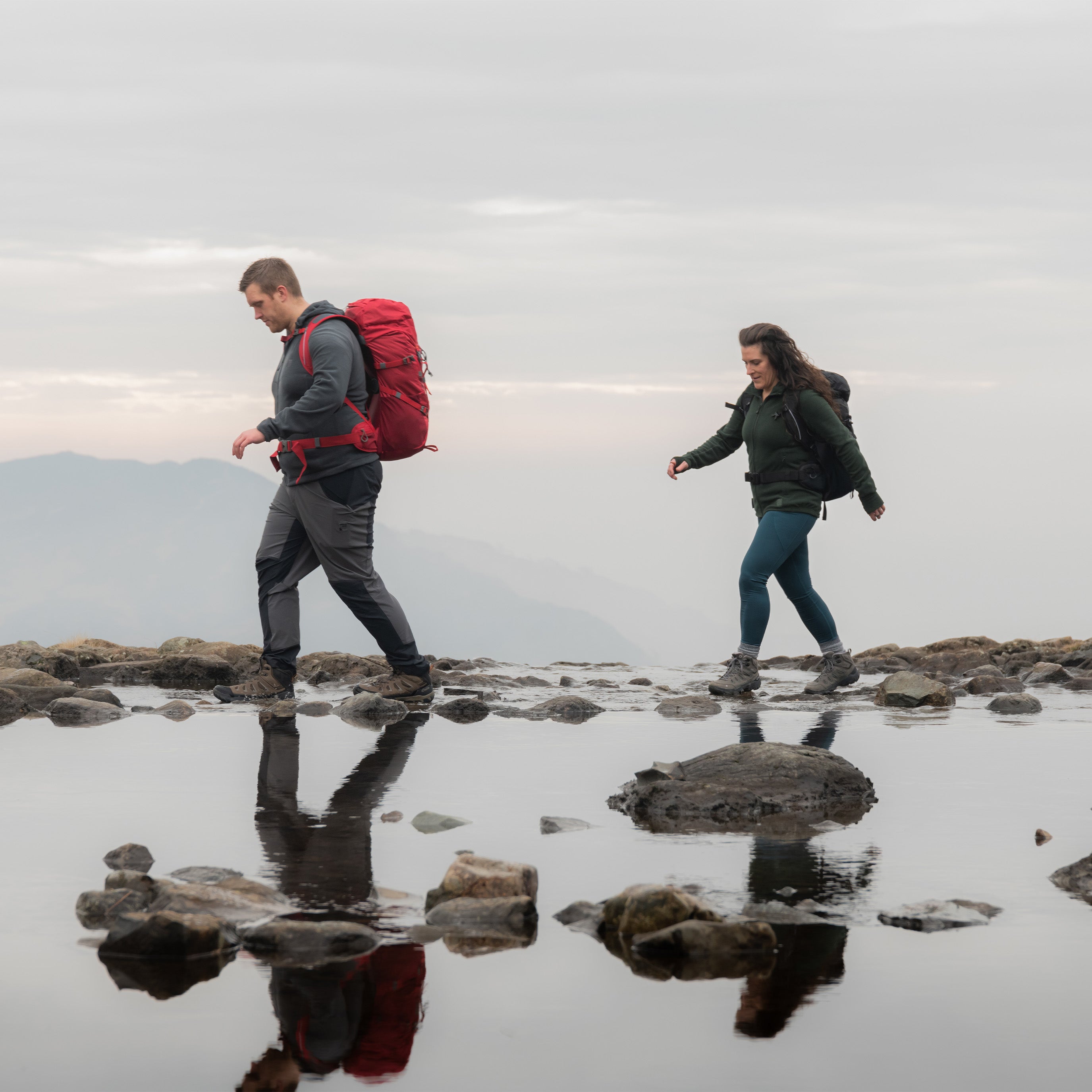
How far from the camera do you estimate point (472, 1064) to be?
2.61 meters

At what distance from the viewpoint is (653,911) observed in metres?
3.43

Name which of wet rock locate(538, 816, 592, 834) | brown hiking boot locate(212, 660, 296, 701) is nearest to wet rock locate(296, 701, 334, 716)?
brown hiking boot locate(212, 660, 296, 701)

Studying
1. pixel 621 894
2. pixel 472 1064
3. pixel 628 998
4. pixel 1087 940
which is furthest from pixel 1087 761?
pixel 472 1064

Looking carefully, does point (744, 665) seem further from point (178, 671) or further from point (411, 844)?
point (411, 844)

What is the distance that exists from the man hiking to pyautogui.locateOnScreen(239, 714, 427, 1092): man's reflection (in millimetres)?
3533

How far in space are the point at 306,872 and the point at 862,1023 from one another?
184 cm

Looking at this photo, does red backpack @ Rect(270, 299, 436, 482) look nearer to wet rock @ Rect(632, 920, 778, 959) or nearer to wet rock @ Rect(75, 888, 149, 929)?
wet rock @ Rect(75, 888, 149, 929)

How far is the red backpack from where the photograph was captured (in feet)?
27.6

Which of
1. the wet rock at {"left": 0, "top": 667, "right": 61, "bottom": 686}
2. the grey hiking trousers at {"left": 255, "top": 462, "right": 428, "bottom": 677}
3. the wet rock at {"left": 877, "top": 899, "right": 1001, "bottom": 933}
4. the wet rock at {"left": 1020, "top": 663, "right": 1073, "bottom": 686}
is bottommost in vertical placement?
the wet rock at {"left": 1020, "top": 663, "right": 1073, "bottom": 686}

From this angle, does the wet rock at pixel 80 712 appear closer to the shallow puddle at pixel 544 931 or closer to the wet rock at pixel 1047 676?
the shallow puddle at pixel 544 931

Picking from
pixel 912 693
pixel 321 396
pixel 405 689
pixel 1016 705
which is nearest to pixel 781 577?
pixel 912 693

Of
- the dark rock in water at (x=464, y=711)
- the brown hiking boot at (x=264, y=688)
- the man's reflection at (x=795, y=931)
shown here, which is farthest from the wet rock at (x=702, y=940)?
the brown hiking boot at (x=264, y=688)

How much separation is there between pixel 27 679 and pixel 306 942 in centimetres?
628

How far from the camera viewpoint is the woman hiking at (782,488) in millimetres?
9484
